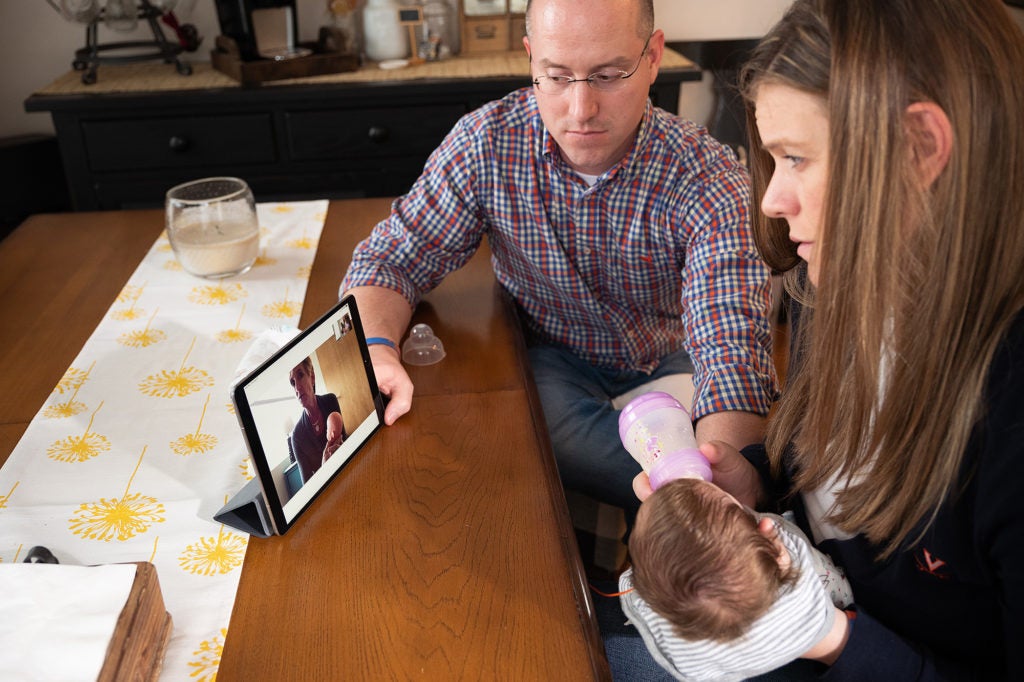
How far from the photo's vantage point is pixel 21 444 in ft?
3.94

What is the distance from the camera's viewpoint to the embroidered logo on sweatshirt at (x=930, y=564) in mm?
955

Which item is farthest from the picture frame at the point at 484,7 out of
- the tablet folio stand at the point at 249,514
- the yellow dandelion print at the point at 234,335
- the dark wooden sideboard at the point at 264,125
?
the tablet folio stand at the point at 249,514

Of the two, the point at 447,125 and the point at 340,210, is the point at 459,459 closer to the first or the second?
the point at 340,210

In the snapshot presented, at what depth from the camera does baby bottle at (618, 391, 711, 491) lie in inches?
41.4

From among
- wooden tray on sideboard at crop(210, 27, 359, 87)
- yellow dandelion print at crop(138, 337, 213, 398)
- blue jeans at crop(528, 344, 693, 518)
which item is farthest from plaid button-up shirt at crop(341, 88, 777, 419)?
wooden tray on sideboard at crop(210, 27, 359, 87)

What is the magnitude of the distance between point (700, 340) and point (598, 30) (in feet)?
1.85

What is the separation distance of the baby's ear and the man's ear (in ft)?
1.29

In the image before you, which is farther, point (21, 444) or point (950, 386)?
point (21, 444)

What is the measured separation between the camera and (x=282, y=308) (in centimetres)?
156

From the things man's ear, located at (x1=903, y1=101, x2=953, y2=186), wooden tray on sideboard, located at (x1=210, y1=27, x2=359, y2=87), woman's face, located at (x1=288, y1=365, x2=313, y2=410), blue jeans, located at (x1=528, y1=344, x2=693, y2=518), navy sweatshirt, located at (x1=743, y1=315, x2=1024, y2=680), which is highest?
man's ear, located at (x1=903, y1=101, x2=953, y2=186)

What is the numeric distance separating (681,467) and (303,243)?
1078 millimetres


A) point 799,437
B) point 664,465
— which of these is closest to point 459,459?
point 664,465

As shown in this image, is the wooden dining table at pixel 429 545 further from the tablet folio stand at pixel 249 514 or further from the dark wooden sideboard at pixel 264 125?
the dark wooden sideboard at pixel 264 125

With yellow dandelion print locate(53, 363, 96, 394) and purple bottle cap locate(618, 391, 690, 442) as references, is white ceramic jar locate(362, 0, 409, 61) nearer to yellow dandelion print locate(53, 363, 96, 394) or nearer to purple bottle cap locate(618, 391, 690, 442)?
yellow dandelion print locate(53, 363, 96, 394)
